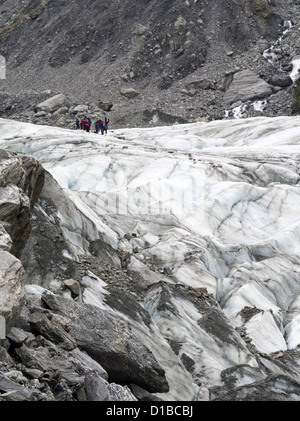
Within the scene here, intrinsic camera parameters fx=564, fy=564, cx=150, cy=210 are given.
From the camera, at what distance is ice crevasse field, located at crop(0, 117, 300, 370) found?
19.2 metres

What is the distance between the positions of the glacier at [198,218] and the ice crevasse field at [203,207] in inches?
2.1

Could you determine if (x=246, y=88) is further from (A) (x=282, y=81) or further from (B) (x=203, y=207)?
(B) (x=203, y=207)

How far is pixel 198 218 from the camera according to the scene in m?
24.3

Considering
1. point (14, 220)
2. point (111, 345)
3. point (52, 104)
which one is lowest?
point (52, 104)

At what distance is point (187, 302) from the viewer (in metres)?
15.6

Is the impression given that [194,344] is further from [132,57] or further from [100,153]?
[132,57]

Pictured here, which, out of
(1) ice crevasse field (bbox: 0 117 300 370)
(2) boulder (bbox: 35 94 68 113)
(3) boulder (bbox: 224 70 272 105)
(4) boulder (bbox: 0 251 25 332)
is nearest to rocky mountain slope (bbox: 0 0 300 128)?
(3) boulder (bbox: 224 70 272 105)

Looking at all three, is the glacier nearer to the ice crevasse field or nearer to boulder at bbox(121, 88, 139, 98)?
the ice crevasse field

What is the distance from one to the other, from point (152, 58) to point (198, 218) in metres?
50.8

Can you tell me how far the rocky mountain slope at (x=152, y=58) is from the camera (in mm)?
62719

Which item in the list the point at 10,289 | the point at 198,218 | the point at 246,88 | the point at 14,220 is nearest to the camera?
the point at 10,289

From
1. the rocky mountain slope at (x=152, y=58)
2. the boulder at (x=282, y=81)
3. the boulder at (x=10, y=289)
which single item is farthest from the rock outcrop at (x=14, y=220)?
the boulder at (x=282, y=81)

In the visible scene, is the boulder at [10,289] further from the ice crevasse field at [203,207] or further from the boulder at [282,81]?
the boulder at [282,81]

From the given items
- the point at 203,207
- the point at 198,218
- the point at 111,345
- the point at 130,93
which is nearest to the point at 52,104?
the point at 130,93
